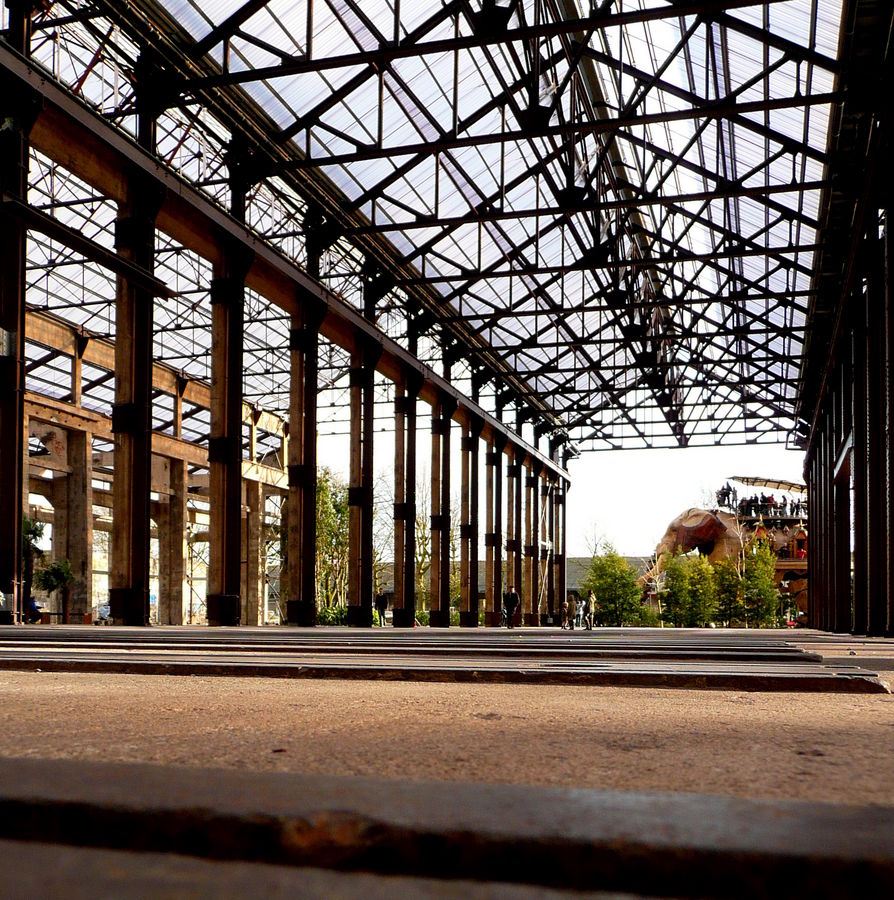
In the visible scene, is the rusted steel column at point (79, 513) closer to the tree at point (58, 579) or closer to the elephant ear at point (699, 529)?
the tree at point (58, 579)

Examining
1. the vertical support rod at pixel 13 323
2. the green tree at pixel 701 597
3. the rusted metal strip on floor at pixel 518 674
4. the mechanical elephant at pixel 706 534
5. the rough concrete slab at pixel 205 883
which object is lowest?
the green tree at pixel 701 597

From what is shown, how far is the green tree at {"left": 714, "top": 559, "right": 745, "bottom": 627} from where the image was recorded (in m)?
46.9

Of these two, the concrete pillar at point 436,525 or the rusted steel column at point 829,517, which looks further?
the concrete pillar at point 436,525

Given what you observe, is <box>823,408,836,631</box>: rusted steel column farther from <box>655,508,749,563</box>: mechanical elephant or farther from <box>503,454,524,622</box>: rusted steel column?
<box>655,508,749,563</box>: mechanical elephant

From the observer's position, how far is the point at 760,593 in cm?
4597

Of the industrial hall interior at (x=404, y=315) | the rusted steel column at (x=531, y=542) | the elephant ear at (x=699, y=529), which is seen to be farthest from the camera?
the elephant ear at (x=699, y=529)

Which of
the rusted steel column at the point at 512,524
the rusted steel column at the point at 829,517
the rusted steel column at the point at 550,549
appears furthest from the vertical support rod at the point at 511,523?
the rusted steel column at the point at 829,517

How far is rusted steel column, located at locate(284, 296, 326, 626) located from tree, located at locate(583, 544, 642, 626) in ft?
93.7

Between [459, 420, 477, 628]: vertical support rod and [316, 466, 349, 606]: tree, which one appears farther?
[316, 466, 349, 606]: tree

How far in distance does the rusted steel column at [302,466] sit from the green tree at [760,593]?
99.2ft

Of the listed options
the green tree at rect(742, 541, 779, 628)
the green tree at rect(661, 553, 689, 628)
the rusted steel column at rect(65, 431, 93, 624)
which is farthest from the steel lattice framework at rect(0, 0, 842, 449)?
the green tree at rect(661, 553, 689, 628)

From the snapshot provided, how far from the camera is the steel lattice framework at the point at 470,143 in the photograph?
15.5m

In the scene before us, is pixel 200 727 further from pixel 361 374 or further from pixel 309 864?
pixel 361 374

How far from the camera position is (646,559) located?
69062 millimetres
